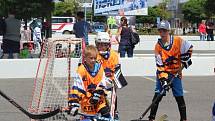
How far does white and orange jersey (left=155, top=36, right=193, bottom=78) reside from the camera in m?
8.28

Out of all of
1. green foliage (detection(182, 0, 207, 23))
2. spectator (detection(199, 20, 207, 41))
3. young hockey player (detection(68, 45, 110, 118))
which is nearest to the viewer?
young hockey player (detection(68, 45, 110, 118))

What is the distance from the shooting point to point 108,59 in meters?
7.08

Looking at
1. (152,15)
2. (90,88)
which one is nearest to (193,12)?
(152,15)

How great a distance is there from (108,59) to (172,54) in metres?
1.55

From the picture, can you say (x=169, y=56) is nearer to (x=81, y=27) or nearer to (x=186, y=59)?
(x=186, y=59)

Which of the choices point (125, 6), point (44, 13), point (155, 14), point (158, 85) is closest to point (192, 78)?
point (158, 85)

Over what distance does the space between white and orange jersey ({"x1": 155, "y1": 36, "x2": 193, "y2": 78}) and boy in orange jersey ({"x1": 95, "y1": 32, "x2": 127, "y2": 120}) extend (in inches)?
52.8

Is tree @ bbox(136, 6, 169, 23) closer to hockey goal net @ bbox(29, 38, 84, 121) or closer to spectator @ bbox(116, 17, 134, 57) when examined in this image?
spectator @ bbox(116, 17, 134, 57)

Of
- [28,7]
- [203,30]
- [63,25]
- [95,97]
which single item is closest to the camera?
[95,97]

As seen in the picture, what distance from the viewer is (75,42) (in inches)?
293

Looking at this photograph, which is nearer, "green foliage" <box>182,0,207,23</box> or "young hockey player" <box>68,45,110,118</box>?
"young hockey player" <box>68,45,110,118</box>

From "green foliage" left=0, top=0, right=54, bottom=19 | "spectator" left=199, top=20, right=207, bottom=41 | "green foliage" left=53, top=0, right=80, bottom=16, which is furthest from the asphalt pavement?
"green foliage" left=53, top=0, right=80, bottom=16

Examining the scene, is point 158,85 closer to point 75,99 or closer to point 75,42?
point 75,42

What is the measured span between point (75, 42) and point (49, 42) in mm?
349
